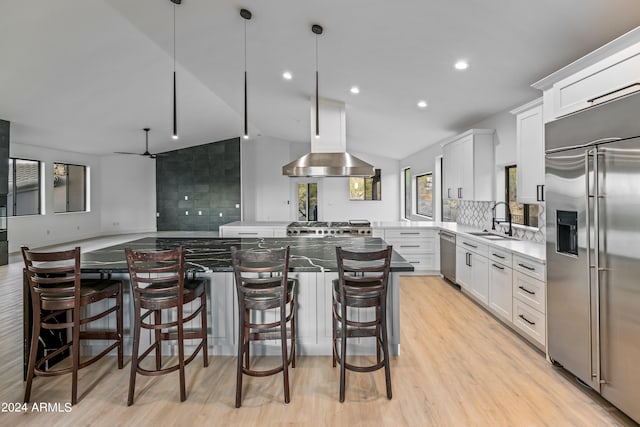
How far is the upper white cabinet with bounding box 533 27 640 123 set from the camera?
6.23ft

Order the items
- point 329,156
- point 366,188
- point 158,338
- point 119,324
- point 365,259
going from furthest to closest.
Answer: point 366,188 < point 329,156 < point 119,324 < point 158,338 < point 365,259

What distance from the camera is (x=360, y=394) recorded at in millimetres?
2277

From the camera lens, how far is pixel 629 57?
1.92 meters

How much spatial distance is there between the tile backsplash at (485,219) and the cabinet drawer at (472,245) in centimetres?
50

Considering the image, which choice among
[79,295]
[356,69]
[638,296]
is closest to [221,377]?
[79,295]

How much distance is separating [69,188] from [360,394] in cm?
1002

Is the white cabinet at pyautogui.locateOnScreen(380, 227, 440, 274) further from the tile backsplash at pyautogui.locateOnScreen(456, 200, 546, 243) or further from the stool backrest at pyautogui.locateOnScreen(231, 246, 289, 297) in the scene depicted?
the stool backrest at pyautogui.locateOnScreen(231, 246, 289, 297)

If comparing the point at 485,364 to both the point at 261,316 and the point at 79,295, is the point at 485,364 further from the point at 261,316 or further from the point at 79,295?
the point at 79,295

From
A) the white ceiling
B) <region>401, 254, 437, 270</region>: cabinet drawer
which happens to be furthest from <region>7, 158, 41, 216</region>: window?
<region>401, 254, 437, 270</region>: cabinet drawer

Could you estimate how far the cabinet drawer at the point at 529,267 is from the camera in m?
2.76

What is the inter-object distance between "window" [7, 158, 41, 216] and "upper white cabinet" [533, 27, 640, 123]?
31.6 ft

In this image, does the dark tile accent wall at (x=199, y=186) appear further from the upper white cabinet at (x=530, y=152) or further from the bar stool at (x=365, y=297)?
the bar stool at (x=365, y=297)

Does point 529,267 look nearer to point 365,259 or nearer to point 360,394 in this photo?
point 365,259

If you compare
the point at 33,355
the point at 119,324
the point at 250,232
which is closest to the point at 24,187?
the point at 250,232
